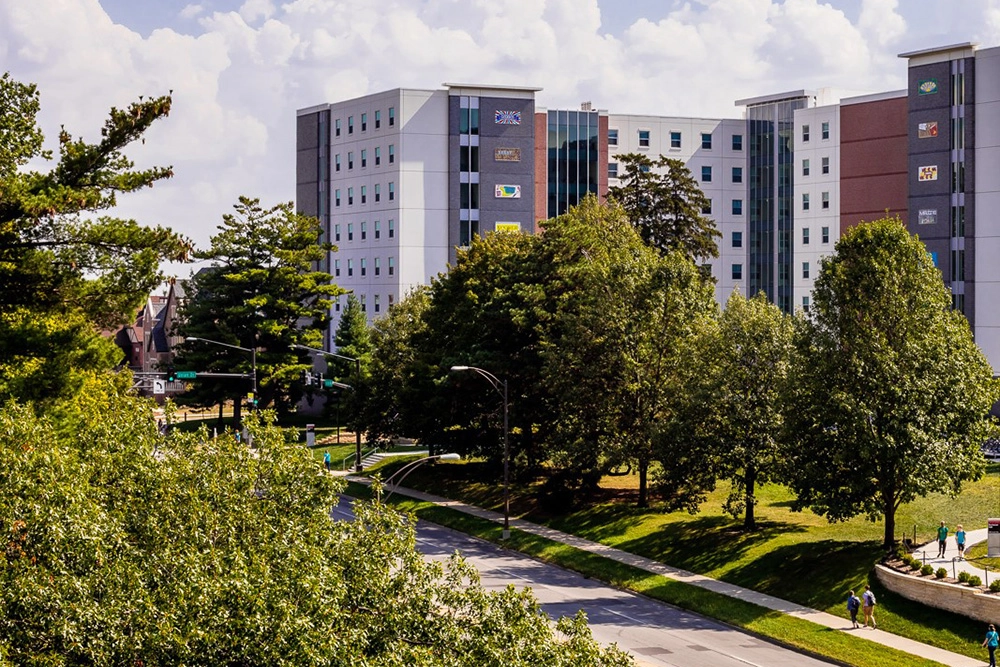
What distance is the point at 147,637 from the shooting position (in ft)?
51.7

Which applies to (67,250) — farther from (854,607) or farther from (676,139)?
(676,139)

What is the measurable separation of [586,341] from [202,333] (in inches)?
1549

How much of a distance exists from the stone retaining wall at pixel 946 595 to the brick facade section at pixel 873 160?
6398 centimetres

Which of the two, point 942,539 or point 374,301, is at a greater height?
point 374,301

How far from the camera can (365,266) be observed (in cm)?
10631

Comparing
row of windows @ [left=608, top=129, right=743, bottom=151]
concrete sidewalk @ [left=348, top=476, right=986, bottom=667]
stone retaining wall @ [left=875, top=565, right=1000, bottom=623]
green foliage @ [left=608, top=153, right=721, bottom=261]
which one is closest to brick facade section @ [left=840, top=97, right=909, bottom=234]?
row of windows @ [left=608, top=129, right=743, bottom=151]

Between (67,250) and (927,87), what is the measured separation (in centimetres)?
7550

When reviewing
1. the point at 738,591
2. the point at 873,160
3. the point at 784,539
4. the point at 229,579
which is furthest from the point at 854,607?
the point at 873,160

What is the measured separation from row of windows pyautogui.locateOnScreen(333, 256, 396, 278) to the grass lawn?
41.9 meters

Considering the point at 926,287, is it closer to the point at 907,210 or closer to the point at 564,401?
the point at 564,401

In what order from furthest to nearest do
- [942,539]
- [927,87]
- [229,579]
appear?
[927,87], [942,539], [229,579]

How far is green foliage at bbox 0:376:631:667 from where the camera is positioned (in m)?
15.9

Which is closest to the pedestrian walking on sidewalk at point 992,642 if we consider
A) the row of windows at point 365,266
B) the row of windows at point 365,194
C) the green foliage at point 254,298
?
the green foliage at point 254,298

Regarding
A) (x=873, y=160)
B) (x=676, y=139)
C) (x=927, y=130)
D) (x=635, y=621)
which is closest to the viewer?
(x=635, y=621)
